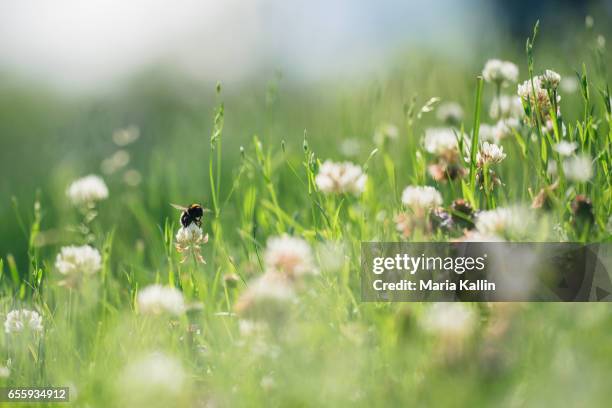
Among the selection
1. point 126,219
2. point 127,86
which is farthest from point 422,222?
point 127,86

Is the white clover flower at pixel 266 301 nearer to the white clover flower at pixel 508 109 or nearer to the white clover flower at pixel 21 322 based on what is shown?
the white clover flower at pixel 21 322

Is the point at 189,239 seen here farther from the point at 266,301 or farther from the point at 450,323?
the point at 450,323

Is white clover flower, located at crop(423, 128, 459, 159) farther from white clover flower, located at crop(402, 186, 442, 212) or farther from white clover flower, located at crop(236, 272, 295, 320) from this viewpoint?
white clover flower, located at crop(236, 272, 295, 320)

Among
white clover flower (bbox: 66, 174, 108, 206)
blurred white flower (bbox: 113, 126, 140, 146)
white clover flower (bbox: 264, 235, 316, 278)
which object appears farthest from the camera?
blurred white flower (bbox: 113, 126, 140, 146)

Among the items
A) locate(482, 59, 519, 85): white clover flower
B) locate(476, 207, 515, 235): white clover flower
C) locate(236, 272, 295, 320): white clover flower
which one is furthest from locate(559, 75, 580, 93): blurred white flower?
locate(236, 272, 295, 320): white clover flower

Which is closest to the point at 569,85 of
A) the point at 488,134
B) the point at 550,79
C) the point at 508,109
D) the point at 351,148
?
the point at 508,109
